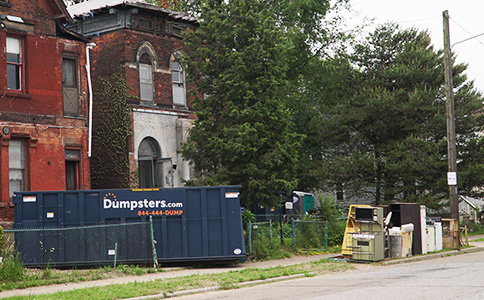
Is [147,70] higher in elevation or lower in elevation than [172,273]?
higher

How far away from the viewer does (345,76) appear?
3709 cm

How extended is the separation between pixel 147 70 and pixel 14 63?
7.04m

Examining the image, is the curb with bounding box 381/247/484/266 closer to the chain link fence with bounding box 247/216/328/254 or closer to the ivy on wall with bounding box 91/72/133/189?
the chain link fence with bounding box 247/216/328/254

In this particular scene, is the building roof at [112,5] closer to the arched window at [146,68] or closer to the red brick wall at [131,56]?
the red brick wall at [131,56]

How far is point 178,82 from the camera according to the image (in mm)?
30297

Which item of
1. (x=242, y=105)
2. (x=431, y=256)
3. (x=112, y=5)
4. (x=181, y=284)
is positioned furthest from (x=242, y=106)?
(x=181, y=284)

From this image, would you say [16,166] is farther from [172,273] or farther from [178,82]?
[178,82]

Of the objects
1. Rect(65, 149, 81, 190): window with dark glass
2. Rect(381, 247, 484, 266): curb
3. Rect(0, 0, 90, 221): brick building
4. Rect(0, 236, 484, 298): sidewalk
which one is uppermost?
Rect(0, 0, 90, 221): brick building

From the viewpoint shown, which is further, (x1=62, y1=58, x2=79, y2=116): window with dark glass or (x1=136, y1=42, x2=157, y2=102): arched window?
(x1=136, y1=42, x2=157, y2=102): arched window

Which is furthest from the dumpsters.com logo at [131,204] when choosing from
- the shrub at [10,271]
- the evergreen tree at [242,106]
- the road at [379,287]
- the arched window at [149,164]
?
the arched window at [149,164]

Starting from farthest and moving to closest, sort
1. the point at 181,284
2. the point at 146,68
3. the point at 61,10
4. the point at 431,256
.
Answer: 1. the point at 146,68
2. the point at 61,10
3. the point at 431,256
4. the point at 181,284

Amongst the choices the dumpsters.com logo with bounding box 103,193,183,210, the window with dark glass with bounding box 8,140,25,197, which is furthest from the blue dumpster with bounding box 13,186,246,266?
the window with dark glass with bounding box 8,140,25,197

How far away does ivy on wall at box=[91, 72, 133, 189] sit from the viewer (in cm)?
2780

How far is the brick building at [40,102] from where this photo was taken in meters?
23.0
